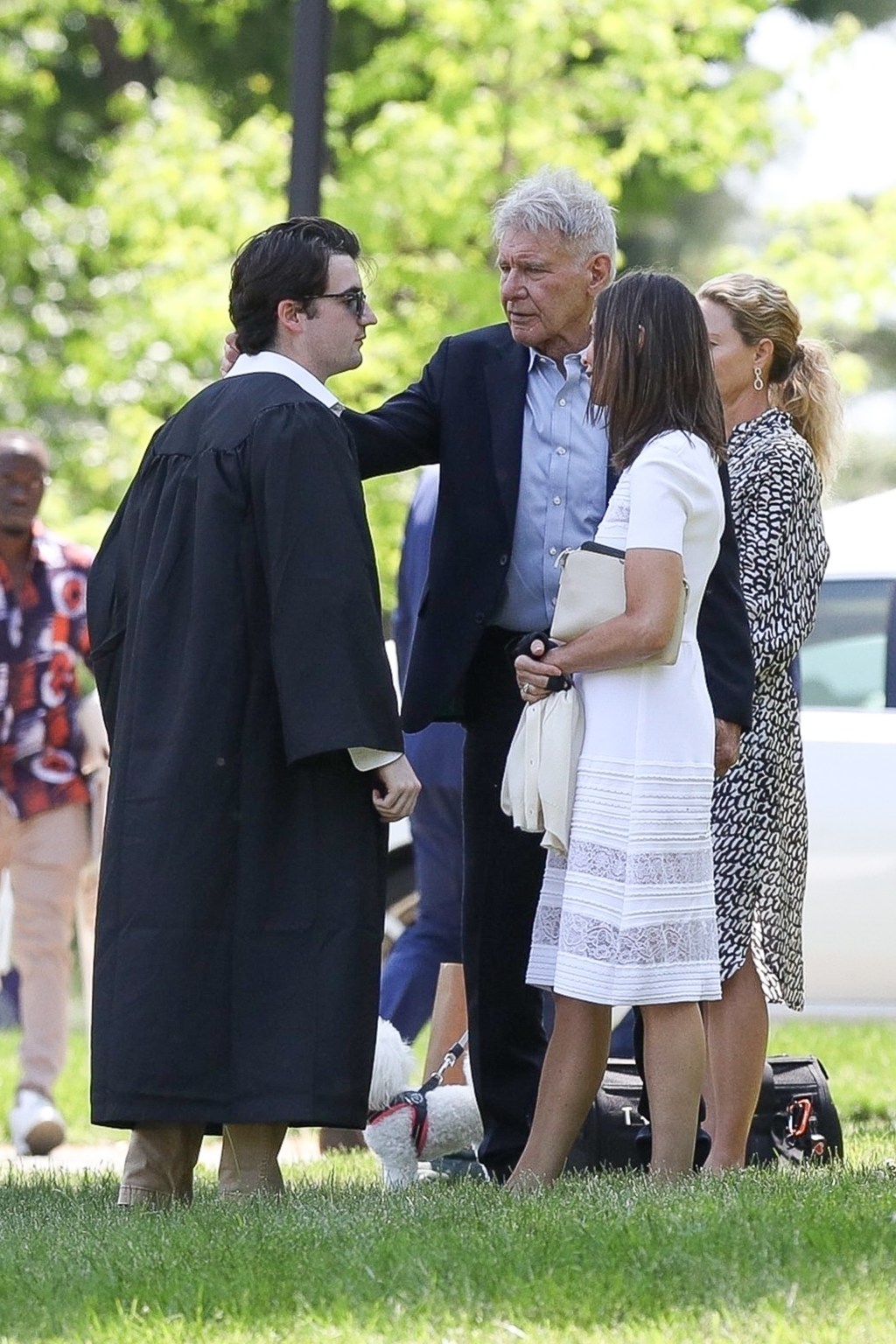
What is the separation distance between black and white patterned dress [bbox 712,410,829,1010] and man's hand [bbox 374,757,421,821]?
0.84 meters

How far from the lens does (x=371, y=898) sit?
176 inches

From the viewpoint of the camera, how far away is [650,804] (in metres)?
4.30

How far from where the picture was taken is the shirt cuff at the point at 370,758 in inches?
173

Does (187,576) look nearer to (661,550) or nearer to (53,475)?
(661,550)

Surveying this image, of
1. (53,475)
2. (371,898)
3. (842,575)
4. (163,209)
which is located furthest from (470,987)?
(53,475)

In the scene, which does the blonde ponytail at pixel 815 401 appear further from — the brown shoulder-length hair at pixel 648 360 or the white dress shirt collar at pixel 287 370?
the white dress shirt collar at pixel 287 370

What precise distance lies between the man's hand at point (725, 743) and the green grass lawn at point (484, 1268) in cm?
87

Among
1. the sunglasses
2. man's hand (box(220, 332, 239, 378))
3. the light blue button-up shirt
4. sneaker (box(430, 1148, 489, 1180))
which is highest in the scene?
the sunglasses

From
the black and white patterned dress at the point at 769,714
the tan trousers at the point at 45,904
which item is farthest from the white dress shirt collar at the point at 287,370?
the tan trousers at the point at 45,904

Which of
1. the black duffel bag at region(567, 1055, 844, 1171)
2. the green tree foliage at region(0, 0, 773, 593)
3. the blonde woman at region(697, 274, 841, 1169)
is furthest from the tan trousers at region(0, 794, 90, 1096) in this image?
the green tree foliage at region(0, 0, 773, 593)

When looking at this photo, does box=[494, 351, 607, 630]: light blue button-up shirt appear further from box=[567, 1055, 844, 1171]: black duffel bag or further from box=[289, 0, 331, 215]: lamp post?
box=[289, 0, 331, 215]: lamp post

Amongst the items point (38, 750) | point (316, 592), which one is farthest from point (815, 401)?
point (38, 750)

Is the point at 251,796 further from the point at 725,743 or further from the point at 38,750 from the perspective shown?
the point at 38,750

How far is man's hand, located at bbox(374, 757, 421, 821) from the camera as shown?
174 inches
